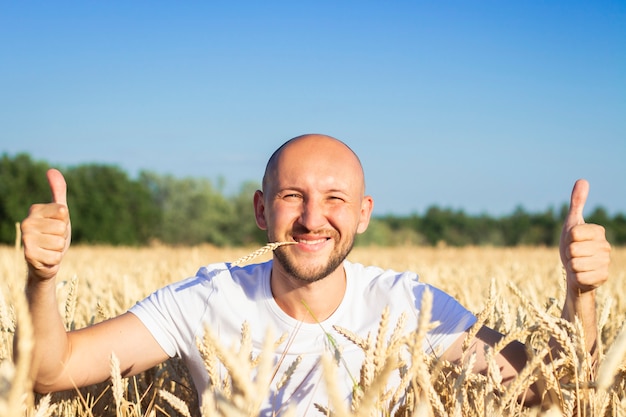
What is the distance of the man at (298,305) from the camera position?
2043mm

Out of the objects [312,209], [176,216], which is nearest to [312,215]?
[312,209]

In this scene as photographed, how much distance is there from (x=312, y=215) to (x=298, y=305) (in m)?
0.36

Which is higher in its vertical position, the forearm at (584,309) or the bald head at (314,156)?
the bald head at (314,156)

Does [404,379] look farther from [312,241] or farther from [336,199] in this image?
[336,199]

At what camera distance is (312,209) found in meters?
2.17

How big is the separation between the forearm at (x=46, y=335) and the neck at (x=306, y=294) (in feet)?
2.46

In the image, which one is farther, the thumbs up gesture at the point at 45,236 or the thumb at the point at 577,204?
the thumb at the point at 577,204

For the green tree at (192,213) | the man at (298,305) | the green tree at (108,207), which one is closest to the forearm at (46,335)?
the man at (298,305)

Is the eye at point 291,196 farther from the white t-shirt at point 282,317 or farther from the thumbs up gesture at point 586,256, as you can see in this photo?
the thumbs up gesture at point 586,256

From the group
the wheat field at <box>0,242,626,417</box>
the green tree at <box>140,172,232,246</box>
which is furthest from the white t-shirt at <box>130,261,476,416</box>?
the green tree at <box>140,172,232,246</box>

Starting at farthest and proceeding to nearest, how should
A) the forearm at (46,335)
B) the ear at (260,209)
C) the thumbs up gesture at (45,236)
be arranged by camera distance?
the ear at (260,209) → the forearm at (46,335) → the thumbs up gesture at (45,236)

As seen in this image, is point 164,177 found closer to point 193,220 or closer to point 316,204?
point 193,220

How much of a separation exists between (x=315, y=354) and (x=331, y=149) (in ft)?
2.45

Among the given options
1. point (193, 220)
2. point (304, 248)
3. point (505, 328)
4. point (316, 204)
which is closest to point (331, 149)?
point (316, 204)
